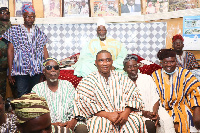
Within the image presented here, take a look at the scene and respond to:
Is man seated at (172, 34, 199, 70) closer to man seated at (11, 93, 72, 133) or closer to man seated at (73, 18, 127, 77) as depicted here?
man seated at (73, 18, 127, 77)

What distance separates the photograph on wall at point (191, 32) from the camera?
589 cm

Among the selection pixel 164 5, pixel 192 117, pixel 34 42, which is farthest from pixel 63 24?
pixel 192 117

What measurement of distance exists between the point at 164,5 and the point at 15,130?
5252 millimetres

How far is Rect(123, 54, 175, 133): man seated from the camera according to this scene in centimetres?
339

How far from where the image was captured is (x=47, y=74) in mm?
3400

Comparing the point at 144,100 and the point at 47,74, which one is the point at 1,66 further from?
the point at 144,100

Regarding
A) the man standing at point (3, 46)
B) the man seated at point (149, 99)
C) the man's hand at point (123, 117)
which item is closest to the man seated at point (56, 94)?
the man's hand at point (123, 117)

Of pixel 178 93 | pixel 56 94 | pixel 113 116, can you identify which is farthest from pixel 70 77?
pixel 178 93

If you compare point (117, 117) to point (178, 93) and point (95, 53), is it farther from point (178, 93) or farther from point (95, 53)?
point (95, 53)

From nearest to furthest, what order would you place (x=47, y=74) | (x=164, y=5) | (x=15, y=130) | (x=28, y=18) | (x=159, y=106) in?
1. (x=15, y=130)
2. (x=47, y=74)
3. (x=159, y=106)
4. (x=28, y=18)
5. (x=164, y=5)

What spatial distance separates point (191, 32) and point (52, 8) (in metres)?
3.79

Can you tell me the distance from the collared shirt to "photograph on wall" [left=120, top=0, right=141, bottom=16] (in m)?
2.93

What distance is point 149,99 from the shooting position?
363 cm

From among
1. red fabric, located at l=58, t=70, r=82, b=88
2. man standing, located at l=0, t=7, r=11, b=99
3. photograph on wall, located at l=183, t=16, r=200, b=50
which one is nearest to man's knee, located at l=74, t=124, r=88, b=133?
red fabric, located at l=58, t=70, r=82, b=88
